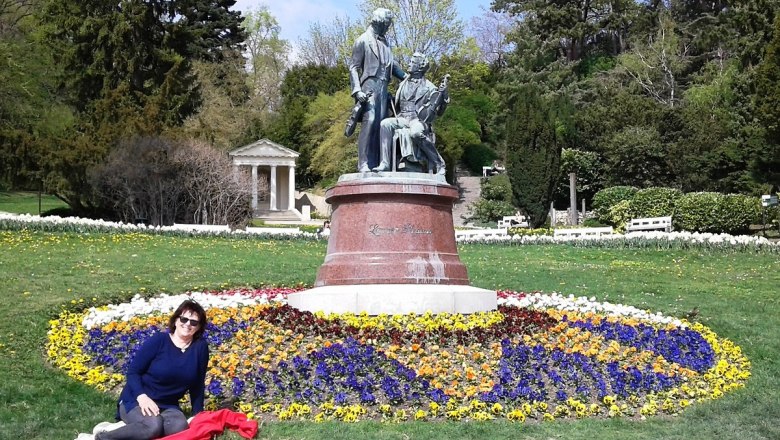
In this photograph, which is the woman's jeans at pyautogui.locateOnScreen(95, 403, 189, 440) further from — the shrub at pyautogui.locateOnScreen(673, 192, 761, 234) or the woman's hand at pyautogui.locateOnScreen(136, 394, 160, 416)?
the shrub at pyautogui.locateOnScreen(673, 192, 761, 234)

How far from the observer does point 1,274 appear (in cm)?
1394

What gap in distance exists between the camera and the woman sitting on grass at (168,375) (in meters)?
5.75

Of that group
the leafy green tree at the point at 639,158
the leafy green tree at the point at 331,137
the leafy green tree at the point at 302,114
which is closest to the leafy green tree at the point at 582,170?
the leafy green tree at the point at 639,158

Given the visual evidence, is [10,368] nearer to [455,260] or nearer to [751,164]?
[455,260]

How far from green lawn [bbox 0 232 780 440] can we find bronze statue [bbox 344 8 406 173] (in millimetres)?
4237

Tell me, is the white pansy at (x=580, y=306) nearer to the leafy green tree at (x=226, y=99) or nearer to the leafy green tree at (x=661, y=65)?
the leafy green tree at (x=661, y=65)

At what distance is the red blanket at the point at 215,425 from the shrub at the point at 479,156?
52.2 meters

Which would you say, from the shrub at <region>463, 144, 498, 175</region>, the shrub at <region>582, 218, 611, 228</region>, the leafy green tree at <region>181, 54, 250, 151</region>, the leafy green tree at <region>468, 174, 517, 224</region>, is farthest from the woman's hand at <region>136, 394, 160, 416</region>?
the shrub at <region>463, 144, 498, 175</region>

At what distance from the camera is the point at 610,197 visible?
36.1m

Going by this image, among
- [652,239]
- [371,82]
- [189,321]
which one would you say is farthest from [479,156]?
[189,321]

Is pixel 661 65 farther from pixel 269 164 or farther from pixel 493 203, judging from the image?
pixel 269 164

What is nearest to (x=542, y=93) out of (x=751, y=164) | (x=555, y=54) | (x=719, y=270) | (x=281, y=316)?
(x=555, y=54)

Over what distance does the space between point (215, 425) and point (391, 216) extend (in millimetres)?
4930

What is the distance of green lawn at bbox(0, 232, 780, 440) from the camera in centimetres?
641
